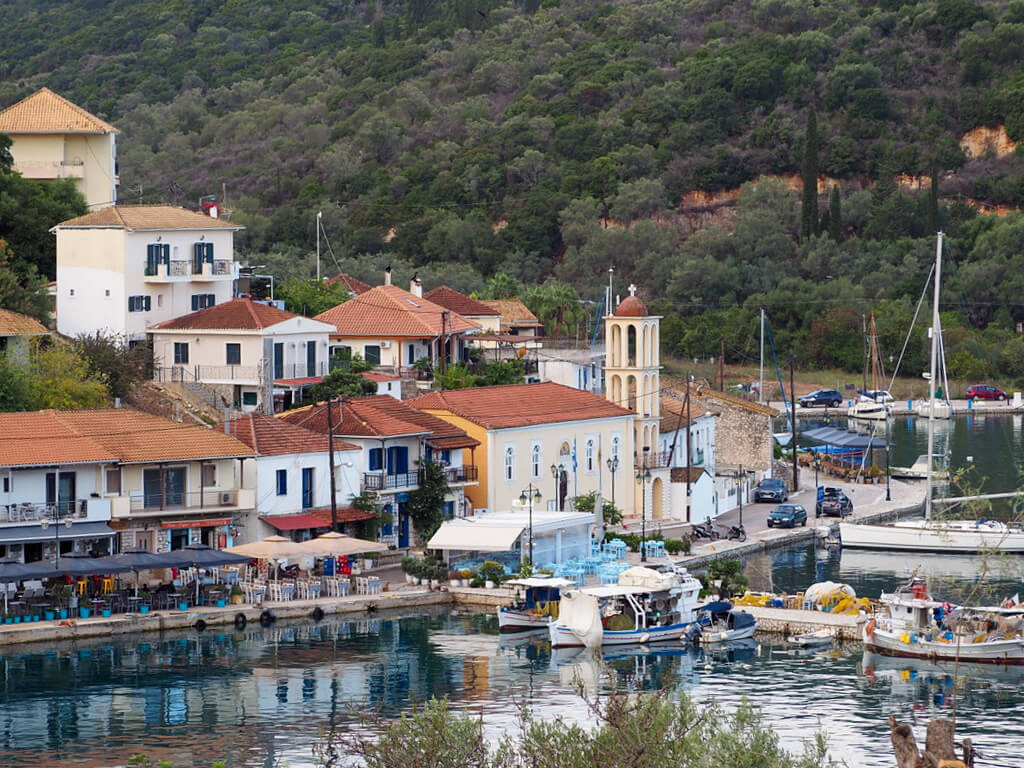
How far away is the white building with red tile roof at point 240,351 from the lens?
75.1 m

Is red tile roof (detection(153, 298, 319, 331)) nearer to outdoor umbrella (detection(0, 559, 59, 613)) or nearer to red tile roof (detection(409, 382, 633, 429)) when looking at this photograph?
red tile roof (detection(409, 382, 633, 429))

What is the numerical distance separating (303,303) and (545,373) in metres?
11.0

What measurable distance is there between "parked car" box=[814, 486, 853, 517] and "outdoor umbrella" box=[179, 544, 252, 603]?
2829 cm

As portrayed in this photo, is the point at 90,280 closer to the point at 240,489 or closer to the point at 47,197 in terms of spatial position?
the point at 47,197

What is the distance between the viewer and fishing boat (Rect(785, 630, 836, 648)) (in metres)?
55.3

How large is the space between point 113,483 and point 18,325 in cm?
1438

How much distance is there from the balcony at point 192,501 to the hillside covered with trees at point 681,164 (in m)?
64.4

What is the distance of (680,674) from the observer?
50.9 meters

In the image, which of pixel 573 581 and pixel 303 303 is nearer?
pixel 573 581

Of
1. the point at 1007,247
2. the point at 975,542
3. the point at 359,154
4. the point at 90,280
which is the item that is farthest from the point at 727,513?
the point at 359,154

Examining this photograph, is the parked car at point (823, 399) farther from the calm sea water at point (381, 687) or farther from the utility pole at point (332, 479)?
the calm sea water at point (381, 687)

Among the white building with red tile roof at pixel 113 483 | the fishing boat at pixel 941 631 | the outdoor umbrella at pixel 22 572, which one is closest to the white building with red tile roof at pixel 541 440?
the white building with red tile roof at pixel 113 483

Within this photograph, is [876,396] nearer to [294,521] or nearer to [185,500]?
[294,521]

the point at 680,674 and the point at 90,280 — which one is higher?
the point at 90,280
